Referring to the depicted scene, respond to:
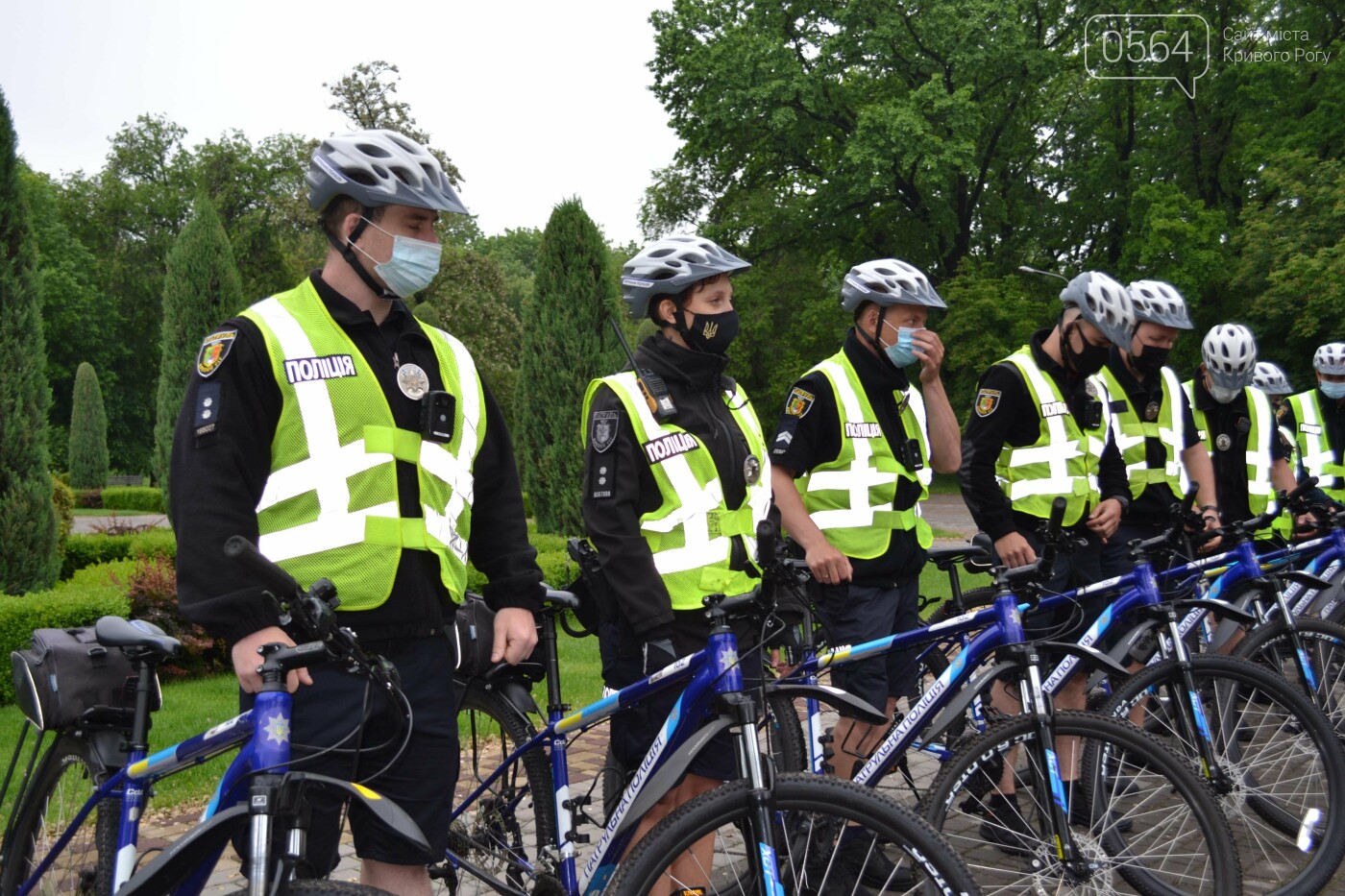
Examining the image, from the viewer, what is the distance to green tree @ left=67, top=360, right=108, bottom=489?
40.4m

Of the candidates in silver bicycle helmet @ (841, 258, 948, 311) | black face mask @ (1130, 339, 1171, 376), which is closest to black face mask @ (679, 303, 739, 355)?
silver bicycle helmet @ (841, 258, 948, 311)

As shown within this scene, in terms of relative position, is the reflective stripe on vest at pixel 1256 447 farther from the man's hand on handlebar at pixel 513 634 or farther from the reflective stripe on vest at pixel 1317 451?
the man's hand on handlebar at pixel 513 634

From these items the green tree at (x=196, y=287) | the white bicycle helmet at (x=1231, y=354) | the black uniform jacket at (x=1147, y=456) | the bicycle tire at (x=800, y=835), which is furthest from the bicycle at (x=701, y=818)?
the green tree at (x=196, y=287)

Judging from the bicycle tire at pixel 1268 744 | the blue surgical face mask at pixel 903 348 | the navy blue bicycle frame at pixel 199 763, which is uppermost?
the blue surgical face mask at pixel 903 348

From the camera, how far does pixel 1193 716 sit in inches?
170

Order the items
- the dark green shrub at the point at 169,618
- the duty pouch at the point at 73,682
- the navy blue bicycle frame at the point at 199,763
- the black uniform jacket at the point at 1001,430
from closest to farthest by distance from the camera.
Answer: the navy blue bicycle frame at the point at 199,763 → the duty pouch at the point at 73,682 → the black uniform jacket at the point at 1001,430 → the dark green shrub at the point at 169,618

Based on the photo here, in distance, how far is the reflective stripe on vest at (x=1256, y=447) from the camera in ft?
23.9

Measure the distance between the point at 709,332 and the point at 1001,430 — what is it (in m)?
1.95

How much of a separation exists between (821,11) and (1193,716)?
1275 inches

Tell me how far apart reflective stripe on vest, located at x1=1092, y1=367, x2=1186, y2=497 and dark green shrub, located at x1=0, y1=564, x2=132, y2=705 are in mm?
6353

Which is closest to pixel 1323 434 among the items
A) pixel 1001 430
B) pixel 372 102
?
pixel 1001 430

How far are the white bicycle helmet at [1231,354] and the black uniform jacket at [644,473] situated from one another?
4036 millimetres

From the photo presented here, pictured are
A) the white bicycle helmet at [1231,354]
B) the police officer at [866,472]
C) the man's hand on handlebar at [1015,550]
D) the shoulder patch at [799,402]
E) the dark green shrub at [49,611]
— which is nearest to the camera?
the police officer at [866,472]

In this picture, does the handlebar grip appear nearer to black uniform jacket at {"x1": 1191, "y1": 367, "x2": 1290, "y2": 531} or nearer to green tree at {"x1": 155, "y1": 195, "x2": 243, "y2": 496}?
black uniform jacket at {"x1": 1191, "y1": 367, "x2": 1290, "y2": 531}
